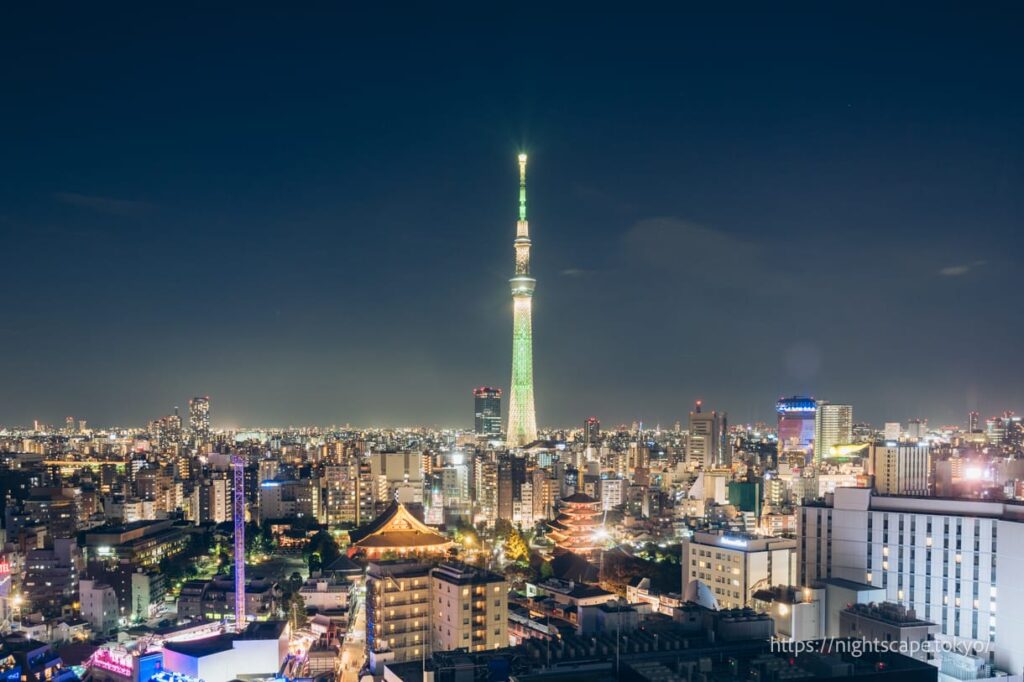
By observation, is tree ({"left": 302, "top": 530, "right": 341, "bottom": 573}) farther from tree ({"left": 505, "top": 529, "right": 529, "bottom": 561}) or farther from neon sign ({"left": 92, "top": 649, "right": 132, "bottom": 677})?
neon sign ({"left": 92, "top": 649, "right": 132, "bottom": 677})

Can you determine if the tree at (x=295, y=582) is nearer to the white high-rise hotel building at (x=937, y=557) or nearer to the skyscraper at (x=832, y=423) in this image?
the white high-rise hotel building at (x=937, y=557)

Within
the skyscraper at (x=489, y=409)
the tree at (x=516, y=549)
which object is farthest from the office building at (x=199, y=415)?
the tree at (x=516, y=549)

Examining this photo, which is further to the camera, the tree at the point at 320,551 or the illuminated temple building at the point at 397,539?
the tree at the point at 320,551

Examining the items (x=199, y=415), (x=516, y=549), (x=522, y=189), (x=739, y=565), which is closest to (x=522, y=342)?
(x=522, y=189)

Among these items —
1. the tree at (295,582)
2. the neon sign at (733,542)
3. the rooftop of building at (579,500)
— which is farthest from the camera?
the rooftop of building at (579,500)

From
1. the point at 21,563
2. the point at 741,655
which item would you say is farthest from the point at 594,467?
the point at 741,655

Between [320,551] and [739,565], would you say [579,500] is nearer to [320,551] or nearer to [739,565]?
[320,551]

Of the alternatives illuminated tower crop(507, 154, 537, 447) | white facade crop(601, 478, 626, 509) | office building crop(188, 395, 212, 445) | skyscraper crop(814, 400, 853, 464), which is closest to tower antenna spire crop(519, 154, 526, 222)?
illuminated tower crop(507, 154, 537, 447)
